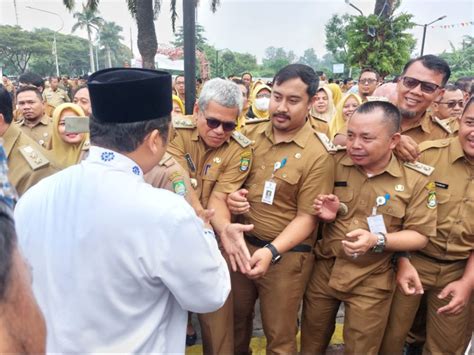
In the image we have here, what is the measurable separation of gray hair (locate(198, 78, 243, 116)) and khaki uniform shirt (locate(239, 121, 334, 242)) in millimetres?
352

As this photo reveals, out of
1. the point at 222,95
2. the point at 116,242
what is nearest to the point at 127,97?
the point at 116,242

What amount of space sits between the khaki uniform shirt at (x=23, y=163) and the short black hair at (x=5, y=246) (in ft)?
6.96

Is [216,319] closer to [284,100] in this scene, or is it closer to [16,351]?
[284,100]

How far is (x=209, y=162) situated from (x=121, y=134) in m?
1.38

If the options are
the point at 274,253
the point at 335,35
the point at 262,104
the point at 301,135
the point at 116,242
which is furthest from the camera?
the point at 335,35

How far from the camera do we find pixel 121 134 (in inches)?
54.6

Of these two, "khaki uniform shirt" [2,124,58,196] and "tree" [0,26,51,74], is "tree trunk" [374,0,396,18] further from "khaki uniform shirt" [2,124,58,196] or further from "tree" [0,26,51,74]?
"tree" [0,26,51,74]

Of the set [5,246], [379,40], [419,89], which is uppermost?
[379,40]

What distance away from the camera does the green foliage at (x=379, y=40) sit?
47.8 feet

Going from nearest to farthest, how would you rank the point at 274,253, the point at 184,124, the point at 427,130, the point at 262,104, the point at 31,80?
1. the point at 274,253
2. the point at 184,124
3. the point at 427,130
4. the point at 262,104
5. the point at 31,80

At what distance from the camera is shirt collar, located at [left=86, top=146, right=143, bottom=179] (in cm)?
136

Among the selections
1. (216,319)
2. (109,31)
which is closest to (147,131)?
(216,319)

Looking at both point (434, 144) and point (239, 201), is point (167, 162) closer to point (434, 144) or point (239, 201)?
point (239, 201)

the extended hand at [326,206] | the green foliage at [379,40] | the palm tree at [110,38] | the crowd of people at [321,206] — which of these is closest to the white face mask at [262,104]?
the crowd of people at [321,206]
